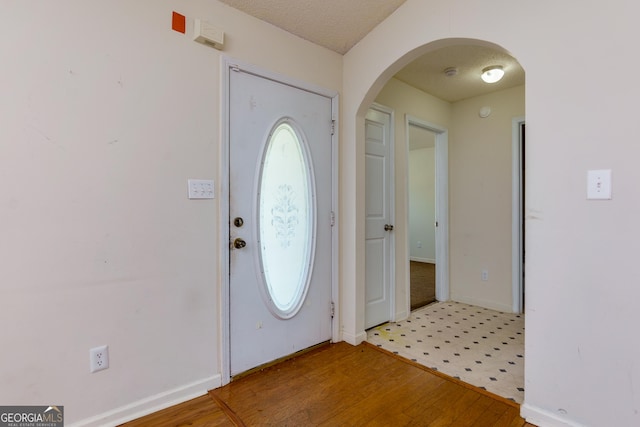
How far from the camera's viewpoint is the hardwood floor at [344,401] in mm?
1652

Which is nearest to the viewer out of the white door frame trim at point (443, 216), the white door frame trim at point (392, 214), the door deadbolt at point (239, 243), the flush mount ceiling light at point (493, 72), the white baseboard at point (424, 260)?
the door deadbolt at point (239, 243)

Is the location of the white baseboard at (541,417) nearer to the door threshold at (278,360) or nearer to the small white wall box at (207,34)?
the door threshold at (278,360)

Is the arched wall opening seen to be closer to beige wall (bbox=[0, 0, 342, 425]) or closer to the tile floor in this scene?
the tile floor

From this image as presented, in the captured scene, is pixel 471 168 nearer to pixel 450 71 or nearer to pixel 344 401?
pixel 450 71

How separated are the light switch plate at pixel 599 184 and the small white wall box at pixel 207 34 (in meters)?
2.11

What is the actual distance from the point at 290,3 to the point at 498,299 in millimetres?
3421

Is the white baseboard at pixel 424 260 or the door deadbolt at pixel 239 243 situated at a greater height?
the door deadbolt at pixel 239 243

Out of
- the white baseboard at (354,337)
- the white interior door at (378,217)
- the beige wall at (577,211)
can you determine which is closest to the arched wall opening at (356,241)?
the white baseboard at (354,337)

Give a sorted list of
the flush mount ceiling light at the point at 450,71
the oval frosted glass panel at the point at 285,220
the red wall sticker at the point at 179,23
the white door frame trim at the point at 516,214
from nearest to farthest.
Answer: the red wall sticker at the point at 179,23, the oval frosted glass panel at the point at 285,220, the flush mount ceiling light at the point at 450,71, the white door frame trim at the point at 516,214

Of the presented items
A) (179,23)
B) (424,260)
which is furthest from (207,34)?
(424,260)

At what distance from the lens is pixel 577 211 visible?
153cm

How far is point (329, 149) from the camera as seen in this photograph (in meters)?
2.54

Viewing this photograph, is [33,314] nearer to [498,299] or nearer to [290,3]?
[290,3]

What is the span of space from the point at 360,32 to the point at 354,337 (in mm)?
2406
